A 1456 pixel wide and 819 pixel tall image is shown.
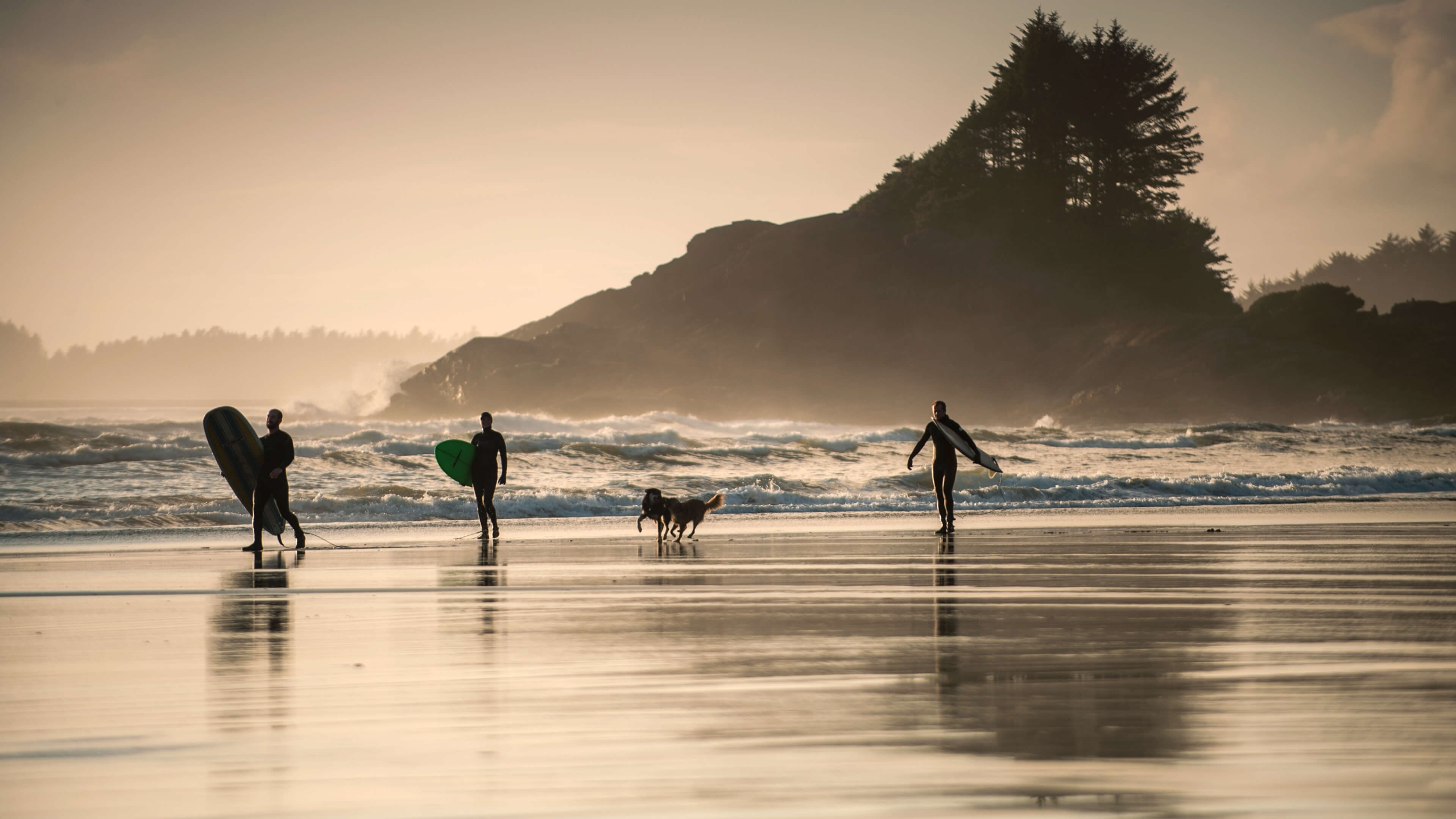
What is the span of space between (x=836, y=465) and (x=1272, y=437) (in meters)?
21.8

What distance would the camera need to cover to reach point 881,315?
105375 millimetres

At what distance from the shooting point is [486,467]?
51.8 ft

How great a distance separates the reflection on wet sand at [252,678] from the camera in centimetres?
348

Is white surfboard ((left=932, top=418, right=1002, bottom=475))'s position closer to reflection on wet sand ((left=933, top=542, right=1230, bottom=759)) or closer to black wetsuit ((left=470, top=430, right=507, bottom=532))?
black wetsuit ((left=470, top=430, right=507, bottom=532))

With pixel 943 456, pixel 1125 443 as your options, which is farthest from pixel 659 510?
pixel 1125 443

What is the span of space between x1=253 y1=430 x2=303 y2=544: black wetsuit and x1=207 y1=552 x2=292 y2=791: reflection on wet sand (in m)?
4.91

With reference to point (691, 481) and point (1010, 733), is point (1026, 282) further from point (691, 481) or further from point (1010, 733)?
point (1010, 733)

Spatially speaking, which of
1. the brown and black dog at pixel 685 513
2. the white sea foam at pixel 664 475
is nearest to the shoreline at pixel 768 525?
the brown and black dog at pixel 685 513

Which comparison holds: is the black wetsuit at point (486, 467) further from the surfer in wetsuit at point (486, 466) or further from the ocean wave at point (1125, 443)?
the ocean wave at point (1125, 443)

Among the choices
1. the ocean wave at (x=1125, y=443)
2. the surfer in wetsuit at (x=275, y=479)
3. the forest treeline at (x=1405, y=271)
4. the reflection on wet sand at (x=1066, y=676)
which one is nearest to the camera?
the reflection on wet sand at (x=1066, y=676)

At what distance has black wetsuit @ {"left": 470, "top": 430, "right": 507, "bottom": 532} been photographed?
15445 mm

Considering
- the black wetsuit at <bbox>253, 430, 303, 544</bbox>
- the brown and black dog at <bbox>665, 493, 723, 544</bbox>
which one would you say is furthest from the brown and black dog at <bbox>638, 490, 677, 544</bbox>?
the black wetsuit at <bbox>253, 430, 303, 544</bbox>

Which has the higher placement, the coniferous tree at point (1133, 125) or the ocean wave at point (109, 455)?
the coniferous tree at point (1133, 125)

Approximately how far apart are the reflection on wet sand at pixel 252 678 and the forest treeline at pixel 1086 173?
87819mm
